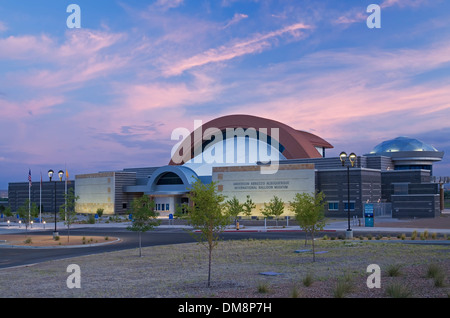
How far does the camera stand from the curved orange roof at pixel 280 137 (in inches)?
2864

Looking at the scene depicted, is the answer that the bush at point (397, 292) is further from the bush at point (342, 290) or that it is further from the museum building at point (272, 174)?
the museum building at point (272, 174)

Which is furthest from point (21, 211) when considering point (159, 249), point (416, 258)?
point (416, 258)

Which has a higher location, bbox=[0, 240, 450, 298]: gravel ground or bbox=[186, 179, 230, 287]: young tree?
bbox=[186, 179, 230, 287]: young tree

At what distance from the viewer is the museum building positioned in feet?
196

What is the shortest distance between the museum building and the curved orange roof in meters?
0.16

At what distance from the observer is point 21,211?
54594 mm

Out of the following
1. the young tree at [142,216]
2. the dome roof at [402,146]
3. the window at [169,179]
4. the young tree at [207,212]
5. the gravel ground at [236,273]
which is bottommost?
the gravel ground at [236,273]

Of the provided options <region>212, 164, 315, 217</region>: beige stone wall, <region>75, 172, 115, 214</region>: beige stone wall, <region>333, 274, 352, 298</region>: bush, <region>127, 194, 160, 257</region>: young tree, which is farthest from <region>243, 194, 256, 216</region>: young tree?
<region>333, 274, 352, 298</region>: bush

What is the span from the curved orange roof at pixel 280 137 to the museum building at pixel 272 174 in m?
0.16

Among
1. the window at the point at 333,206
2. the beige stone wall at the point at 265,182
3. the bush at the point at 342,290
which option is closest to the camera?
the bush at the point at 342,290

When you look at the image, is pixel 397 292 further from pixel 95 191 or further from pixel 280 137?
pixel 95 191

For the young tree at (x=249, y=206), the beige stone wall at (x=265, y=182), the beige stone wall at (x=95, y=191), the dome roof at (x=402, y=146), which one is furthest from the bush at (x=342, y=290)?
the dome roof at (x=402, y=146)

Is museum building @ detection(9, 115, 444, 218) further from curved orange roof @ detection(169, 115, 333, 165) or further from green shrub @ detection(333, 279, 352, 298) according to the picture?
green shrub @ detection(333, 279, 352, 298)
